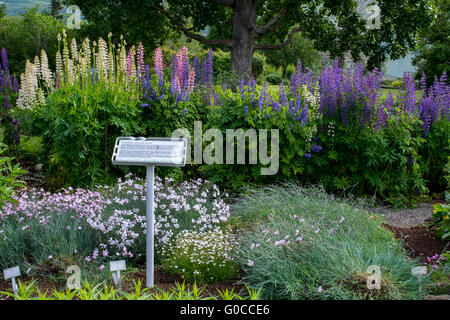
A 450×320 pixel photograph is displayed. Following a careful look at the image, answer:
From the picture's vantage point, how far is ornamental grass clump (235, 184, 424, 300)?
3.12 meters

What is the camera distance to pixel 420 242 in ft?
15.2

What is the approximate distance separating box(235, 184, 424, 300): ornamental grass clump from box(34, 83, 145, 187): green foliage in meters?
2.47

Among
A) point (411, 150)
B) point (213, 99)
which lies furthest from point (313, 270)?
point (213, 99)

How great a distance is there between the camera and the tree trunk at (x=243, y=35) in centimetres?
1269

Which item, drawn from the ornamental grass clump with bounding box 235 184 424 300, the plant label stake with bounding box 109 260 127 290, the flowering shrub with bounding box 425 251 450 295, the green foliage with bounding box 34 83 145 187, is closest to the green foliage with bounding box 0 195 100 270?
the plant label stake with bounding box 109 260 127 290

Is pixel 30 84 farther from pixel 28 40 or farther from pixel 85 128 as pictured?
pixel 28 40

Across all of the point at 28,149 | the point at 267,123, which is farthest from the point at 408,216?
the point at 28,149

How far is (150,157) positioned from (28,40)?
52.9 ft

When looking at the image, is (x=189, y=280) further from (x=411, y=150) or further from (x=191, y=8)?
(x=191, y=8)

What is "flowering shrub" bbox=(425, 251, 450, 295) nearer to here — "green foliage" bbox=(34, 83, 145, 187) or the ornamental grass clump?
the ornamental grass clump

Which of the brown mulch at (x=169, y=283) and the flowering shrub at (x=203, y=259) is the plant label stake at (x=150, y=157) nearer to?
the brown mulch at (x=169, y=283)

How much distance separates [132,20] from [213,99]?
6.64 m

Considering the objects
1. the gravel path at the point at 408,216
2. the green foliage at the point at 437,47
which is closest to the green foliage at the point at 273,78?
the green foliage at the point at 437,47

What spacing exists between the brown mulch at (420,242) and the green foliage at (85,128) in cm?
336
